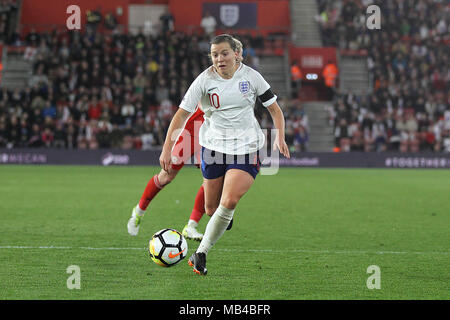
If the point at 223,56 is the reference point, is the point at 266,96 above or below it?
below

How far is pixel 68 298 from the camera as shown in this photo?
495 cm

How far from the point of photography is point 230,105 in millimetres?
6332

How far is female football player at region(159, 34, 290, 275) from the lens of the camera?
6.10 metres

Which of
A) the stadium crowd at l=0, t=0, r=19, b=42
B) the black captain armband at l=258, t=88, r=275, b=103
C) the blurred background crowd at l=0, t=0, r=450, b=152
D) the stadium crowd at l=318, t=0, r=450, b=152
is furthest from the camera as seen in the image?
the stadium crowd at l=0, t=0, r=19, b=42

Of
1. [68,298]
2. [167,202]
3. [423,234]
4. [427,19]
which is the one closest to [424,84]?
[427,19]

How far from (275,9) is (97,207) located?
23791 millimetres

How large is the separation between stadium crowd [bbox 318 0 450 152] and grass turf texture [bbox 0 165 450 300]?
10.9m

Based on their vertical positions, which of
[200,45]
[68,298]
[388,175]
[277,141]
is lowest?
[388,175]

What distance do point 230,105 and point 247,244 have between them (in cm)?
201

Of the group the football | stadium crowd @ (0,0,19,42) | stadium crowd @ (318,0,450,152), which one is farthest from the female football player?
stadium crowd @ (0,0,19,42)

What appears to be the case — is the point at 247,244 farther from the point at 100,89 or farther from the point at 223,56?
the point at 100,89

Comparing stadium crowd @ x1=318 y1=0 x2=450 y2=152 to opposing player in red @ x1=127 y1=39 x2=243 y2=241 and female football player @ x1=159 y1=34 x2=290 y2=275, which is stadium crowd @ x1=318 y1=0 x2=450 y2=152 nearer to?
opposing player in red @ x1=127 y1=39 x2=243 y2=241

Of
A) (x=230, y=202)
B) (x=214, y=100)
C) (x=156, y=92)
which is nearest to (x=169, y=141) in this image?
(x=214, y=100)

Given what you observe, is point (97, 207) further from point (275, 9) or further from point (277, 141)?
point (275, 9)
